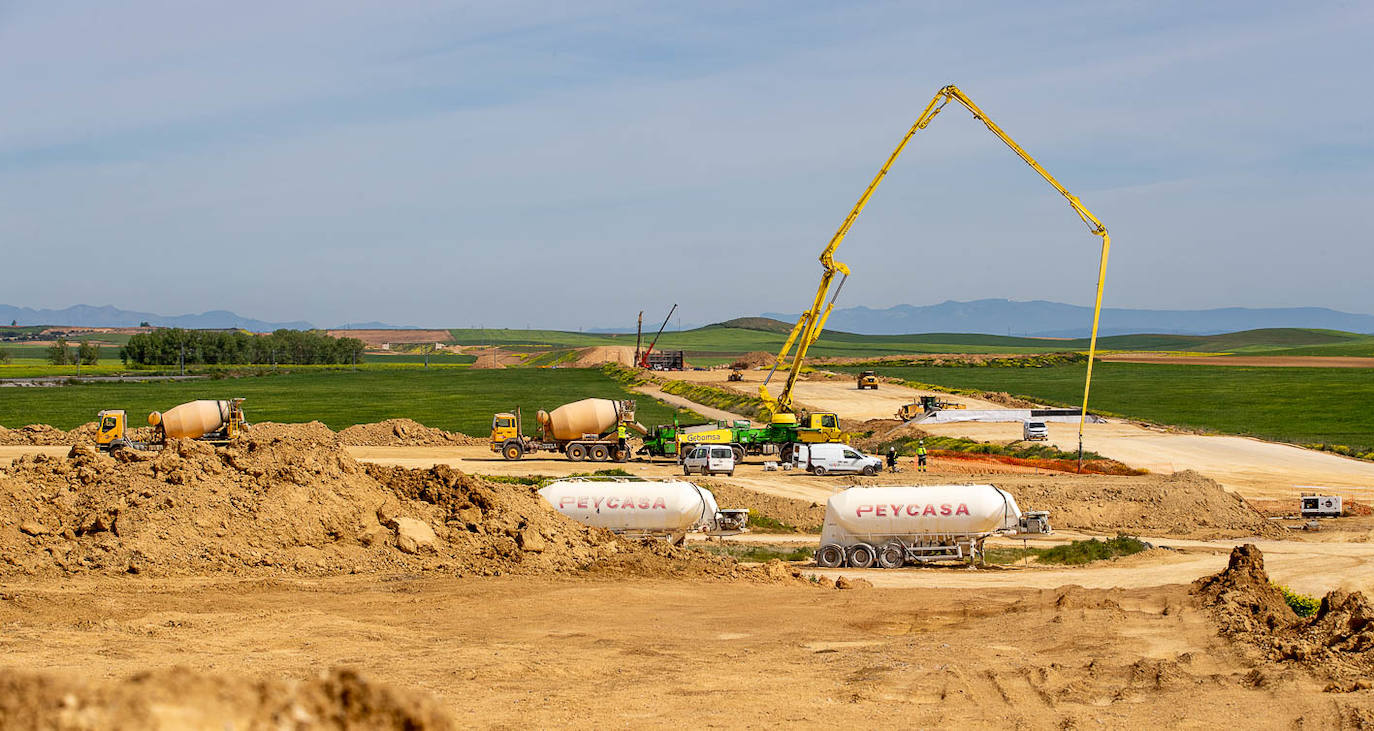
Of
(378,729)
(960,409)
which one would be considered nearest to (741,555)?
(378,729)

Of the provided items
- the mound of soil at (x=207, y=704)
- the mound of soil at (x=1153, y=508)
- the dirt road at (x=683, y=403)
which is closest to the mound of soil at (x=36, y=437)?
the dirt road at (x=683, y=403)

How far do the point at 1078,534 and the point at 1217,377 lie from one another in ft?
398

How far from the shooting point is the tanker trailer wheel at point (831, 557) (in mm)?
33344

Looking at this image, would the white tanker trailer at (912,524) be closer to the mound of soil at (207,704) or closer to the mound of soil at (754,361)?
the mound of soil at (207,704)

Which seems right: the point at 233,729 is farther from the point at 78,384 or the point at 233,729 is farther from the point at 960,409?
the point at 78,384

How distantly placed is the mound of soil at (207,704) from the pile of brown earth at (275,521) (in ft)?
69.6

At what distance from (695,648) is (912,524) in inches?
534

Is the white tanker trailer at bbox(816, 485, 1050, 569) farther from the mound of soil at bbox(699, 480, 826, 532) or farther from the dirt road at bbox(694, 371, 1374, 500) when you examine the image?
the dirt road at bbox(694, 371, 1374, 500)

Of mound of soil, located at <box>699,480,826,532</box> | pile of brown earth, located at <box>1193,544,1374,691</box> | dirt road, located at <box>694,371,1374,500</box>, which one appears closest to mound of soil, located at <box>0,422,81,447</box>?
mound of soil, located at <box>699,480,826,532</box>

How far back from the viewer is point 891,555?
33.1m

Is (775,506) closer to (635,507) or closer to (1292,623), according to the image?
(635,507)

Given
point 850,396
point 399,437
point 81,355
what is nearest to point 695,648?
point 399,437

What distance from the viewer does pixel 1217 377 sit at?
148m

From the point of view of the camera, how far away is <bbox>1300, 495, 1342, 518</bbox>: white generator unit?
138 ft
